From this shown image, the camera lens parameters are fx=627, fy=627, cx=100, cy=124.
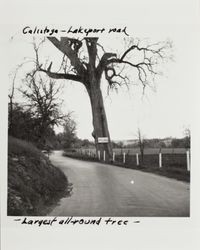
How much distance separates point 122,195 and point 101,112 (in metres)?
0.55

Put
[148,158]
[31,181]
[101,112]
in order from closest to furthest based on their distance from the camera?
[31,181] < [101,112] < [148,158]

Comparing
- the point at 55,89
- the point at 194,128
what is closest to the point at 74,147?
the point at 55,89

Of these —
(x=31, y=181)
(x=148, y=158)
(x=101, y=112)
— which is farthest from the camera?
(x=148, y=158)

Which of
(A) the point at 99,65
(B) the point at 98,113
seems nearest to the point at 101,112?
(B) the point at 98,113

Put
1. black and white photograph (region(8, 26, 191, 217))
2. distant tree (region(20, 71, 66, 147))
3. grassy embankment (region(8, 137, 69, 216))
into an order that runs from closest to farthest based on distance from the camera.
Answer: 1. grassy embankment (region(8, 137, 69, 216))
2. black and white photograph (region(8, 26, 191, 217))
3. distant tree (region(20, 71, 66, 147))

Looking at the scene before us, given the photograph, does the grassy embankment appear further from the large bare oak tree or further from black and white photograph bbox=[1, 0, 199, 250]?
the large bare oak tree

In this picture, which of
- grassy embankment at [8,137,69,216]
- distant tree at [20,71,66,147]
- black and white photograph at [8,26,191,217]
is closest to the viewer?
grassy embankment at [8,137,69,216]

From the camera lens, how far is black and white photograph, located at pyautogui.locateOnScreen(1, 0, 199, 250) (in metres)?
3.94

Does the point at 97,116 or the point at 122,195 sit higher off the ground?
the point at 97,116

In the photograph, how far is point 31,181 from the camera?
396cm

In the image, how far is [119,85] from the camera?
13.5 feet

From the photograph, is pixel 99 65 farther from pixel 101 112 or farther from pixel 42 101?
pixel 42 101

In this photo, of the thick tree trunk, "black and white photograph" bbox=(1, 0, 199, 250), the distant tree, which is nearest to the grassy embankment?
"black and white photograph" bbox=(1, 0, 199, 250)

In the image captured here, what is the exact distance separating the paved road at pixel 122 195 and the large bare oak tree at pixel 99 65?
27cm
